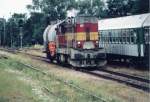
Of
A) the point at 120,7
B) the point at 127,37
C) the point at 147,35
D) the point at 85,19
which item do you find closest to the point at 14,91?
the point at 147,35

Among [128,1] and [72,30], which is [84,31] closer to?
[72,30]

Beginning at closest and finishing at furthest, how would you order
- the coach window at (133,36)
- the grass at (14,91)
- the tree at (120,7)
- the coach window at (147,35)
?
1. the grass at (14,91)
2. the coach window at (147,35)
3. the coach window at (133,36)
4. the tree at (120,7)

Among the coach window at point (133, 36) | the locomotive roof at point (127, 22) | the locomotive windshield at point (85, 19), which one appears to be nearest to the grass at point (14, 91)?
the locomotive windshield at point (85, 19)

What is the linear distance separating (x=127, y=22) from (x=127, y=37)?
3.88 ft

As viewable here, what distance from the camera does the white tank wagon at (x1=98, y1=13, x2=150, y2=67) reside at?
71.7ft

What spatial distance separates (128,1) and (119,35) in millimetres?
26190

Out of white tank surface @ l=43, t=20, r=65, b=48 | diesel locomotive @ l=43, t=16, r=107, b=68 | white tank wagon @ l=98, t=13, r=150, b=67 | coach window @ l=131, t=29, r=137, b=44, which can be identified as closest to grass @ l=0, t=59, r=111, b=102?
diesel locomotive @ l=43, t=16, r=107, b=68

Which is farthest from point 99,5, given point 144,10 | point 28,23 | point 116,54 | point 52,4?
point 116,54

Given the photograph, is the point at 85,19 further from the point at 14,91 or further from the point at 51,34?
the point at 14,91

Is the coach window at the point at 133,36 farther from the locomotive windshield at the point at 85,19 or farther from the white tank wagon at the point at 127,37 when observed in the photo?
the locomotive windshield at the point at 85,19

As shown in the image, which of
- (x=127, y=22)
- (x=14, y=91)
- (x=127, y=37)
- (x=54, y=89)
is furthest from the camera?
(x=127, y=22)

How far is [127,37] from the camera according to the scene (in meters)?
24.2

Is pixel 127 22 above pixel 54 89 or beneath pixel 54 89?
above

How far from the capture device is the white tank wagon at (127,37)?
71.7 ft
